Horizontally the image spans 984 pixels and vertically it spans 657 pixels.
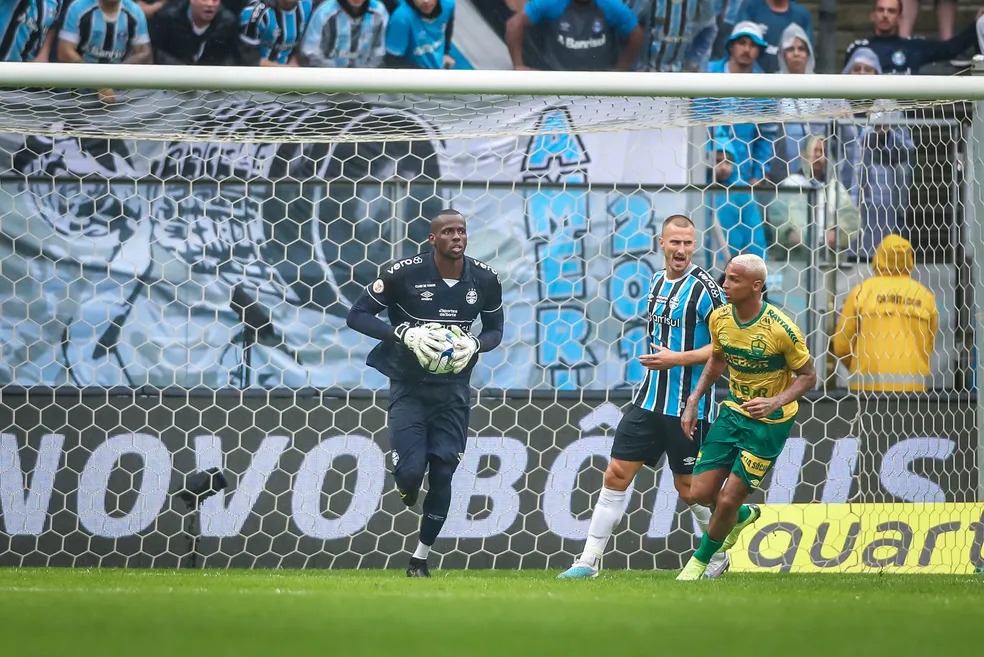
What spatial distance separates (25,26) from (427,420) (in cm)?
537

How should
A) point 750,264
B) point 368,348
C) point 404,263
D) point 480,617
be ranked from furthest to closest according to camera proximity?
1. point 368,348
2. point 404,263
3. point 750,264
4. point 480,617

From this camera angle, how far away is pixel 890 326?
8.62 meters

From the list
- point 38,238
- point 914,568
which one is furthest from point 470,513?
point 38,238

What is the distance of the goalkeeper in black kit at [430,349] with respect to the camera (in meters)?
6.98

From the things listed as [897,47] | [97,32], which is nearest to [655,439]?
[897,47]

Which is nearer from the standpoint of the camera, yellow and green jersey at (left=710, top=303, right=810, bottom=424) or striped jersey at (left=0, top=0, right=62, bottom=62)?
yellow and green jersey at (left=710, top=303, right=810, bottom=424)

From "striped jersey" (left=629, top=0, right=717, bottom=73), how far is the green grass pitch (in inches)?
217

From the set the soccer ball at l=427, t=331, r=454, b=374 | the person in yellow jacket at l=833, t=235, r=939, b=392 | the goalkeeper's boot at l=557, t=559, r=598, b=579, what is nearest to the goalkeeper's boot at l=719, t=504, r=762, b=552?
the goalkeeper's boot at l=557, t=559, r=598, b=579

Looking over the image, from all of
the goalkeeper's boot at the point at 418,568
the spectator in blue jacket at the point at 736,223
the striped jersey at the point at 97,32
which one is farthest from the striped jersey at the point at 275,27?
the goalkeeper's boot at the point at 418,568

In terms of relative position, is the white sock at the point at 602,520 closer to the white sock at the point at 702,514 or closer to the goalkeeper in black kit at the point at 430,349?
the white sock at the point at 702,514

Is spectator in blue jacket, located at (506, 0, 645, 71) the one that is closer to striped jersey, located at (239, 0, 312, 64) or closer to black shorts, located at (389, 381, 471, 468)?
striped jersey, located at (239, 0, 312, 64)

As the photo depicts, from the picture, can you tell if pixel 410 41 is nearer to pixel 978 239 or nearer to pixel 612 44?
pixel 612 44

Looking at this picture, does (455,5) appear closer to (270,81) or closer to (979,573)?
(270,81)

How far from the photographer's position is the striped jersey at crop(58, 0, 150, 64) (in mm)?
10188
